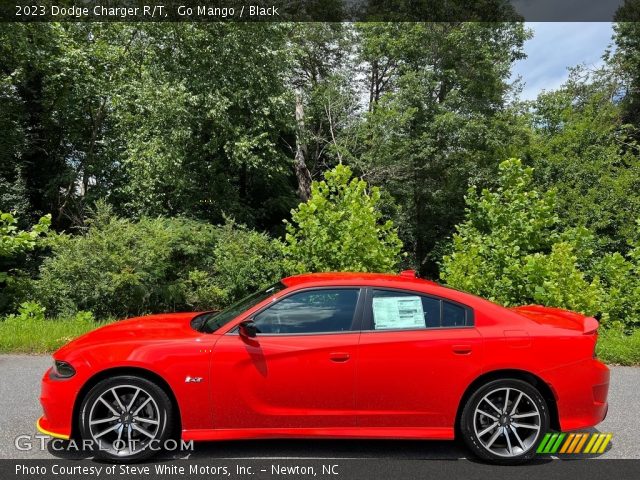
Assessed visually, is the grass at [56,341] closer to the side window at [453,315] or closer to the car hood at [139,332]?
the car hood at [139,332]

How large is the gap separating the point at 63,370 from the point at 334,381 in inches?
82.1

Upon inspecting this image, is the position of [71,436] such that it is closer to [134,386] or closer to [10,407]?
[134,386]

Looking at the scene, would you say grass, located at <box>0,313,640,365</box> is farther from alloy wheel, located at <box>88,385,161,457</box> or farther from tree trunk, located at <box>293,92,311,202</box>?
tree trunk, located at <box>293,92,311,202</box>

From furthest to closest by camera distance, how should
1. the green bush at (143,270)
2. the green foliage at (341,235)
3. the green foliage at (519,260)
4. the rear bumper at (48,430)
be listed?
the green bush at (143,270) → the green foliage at (341,235) → the green foliage at (519,260) → the rear bumper at (48,430)

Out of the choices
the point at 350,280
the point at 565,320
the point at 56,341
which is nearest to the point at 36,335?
the point at 56,341

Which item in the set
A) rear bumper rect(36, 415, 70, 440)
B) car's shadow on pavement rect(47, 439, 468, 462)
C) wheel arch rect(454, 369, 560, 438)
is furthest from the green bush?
wheel arch rect(454, 369, 560, 438)

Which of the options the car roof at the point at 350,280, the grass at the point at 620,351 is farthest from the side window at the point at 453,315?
the grass at the point at 620,351

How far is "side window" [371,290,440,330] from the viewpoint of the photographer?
439cm

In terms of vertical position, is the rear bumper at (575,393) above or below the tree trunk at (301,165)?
below

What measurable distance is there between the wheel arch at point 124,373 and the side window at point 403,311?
5.48 ft

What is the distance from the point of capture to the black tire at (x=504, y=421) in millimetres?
4219

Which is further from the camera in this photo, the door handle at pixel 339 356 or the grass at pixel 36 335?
the grass at pixel 36 335

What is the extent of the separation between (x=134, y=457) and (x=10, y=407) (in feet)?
6.56

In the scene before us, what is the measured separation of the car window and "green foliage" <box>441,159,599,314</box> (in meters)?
5.60
